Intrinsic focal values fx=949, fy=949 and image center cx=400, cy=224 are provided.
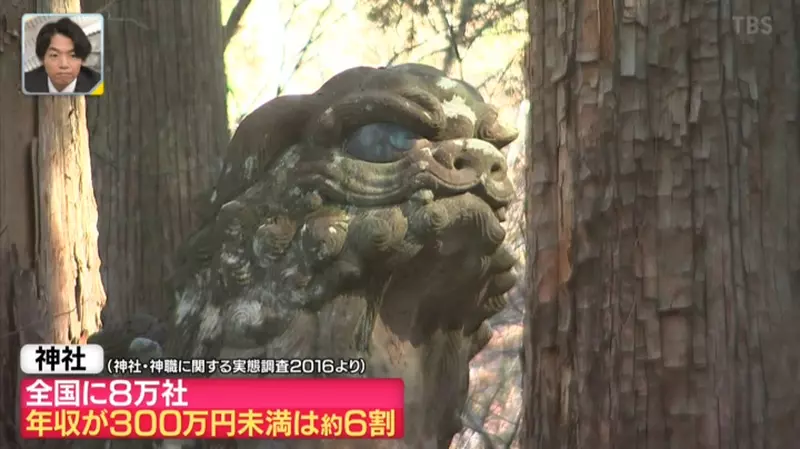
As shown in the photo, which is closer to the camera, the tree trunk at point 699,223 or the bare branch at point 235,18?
the tree trunk at point 699,223

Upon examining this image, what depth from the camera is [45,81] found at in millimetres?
1736

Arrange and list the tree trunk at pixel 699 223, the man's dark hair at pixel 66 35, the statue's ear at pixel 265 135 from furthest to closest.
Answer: the man's dark hair at pixel 66 35
the statue's ear at pixel 265 135
the tree trunk at pixel 699 223

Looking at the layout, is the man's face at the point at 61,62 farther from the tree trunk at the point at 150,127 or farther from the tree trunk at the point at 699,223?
the tree trunk at the point at 699,223

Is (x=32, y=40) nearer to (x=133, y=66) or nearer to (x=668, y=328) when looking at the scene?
(x=133, y=66)

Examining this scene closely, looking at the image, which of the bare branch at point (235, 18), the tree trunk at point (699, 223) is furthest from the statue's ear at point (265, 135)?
the bare branch at point (235, 18)

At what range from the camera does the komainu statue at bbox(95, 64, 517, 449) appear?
1.45 meters

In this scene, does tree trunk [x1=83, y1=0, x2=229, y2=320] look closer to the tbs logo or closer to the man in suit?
the man in suit

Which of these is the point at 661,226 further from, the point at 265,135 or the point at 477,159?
the point at 265,135

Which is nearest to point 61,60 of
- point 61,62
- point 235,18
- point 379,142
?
point 61,62

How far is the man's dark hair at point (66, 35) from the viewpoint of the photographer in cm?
171

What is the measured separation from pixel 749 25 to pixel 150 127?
1.72 meters

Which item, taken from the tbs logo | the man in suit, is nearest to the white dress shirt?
the man in suit

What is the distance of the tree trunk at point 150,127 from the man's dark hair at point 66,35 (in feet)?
1.62

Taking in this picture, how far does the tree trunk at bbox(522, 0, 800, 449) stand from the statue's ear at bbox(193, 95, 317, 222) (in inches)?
32.1
